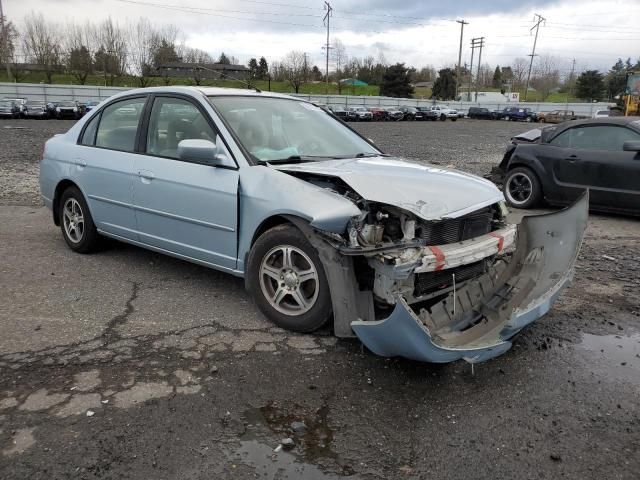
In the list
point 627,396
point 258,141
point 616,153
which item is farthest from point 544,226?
point 616,153

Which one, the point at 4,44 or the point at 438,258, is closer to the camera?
the point at 438,258

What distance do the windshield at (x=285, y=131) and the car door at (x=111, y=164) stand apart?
1049mm

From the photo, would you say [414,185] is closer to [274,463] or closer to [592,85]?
[274,463]

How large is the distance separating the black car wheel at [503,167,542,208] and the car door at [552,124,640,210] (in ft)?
1.25

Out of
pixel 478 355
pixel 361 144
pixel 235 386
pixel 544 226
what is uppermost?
pixel 361 144

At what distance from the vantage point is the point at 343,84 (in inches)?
3378

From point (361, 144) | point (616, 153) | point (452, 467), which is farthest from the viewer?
point (616, 153)

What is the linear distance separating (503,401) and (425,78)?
130371 millimetres

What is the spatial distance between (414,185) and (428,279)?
2.12ft

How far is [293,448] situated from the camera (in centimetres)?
264

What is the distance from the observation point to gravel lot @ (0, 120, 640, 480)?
8.29 feet

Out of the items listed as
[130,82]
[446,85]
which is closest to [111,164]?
[130,82]

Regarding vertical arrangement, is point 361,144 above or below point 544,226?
above

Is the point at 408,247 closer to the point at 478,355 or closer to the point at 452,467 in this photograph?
the point at 478,355
